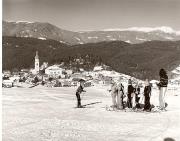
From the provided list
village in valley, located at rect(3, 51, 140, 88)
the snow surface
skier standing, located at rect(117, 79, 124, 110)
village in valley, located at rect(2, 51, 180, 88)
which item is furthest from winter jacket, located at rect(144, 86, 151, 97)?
village in valley, located at rect(3, 51, 140, 88)

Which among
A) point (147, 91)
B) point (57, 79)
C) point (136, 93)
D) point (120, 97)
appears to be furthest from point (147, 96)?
point (57, 79)

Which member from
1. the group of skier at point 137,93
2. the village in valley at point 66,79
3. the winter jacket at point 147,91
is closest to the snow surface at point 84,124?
the group of skier at point 137,93

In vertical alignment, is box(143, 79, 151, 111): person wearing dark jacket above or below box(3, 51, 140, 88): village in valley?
above

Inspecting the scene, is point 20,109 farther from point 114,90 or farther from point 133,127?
point 133,127

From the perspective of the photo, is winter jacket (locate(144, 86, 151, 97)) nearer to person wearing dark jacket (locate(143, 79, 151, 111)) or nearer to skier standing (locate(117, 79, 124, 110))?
person wearing dark jacket (locate(143, 79, 151, 111))

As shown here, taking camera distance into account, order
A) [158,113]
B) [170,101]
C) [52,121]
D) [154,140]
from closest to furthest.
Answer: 1. [154,140]
2. [52,121]
3. [158,113]
4. [170,101]

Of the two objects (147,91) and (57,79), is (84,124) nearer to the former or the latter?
(147,91)

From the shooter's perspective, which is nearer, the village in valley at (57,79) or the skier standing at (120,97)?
the skier standing at (120,97)

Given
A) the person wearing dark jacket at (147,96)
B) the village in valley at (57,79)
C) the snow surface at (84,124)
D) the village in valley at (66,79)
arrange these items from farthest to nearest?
1. the village in valley at (57,79)
2. the village in valley at (66,79)
3. the person wearing dark jacket at (147,96)
4. the snow surface at (84,124)

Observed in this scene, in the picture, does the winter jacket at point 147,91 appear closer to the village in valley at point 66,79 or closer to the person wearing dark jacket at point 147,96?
the person wearing dark jacket at point 147,96

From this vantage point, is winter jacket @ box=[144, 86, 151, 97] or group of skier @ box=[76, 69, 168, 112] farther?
group of skier @ box=[76, 69, 168, 112]

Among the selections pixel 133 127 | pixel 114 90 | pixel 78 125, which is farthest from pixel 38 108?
pixel 133 127
